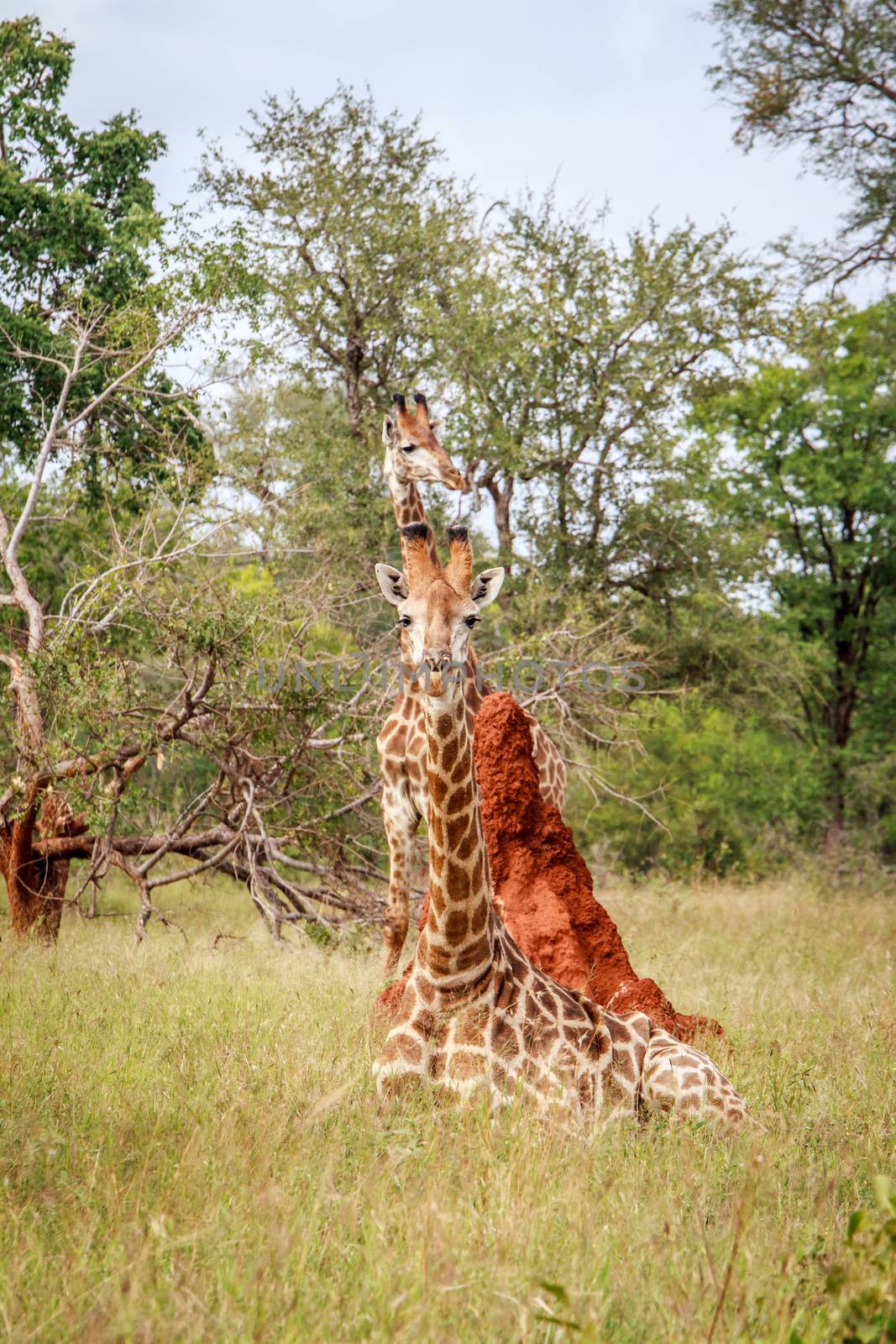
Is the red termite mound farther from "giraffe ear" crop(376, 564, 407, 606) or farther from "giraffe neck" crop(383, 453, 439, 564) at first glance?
"giraffe neck" crop(383, 453, 439, 564)

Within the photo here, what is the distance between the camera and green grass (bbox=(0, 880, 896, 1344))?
10.4ft

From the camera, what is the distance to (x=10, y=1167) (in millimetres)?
4168

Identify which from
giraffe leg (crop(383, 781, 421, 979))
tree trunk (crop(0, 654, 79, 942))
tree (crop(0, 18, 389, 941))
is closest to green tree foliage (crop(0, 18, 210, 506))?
tree (crop(0, 18, 389, 941))

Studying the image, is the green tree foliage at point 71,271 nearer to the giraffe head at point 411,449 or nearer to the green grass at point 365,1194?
the giraffe head at point 411,449

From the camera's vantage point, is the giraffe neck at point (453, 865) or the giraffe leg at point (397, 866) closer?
the giraffe neck at point (453, 865)

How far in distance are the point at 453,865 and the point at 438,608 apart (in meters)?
1.08

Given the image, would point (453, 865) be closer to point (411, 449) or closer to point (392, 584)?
point (392, 584)

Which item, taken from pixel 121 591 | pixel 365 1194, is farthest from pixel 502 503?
pixel 365 1194

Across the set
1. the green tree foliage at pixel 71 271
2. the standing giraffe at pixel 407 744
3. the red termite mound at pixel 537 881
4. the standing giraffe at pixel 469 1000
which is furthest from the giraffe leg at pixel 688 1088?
the green tree foliage at pixel 71 271

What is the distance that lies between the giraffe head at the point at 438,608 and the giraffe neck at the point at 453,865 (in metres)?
0.13

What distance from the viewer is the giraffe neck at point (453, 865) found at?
492cm

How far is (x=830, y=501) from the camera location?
66.0ft

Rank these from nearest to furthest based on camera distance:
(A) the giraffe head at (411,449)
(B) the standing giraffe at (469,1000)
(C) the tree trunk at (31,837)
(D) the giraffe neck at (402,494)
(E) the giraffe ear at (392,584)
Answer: (B) the standing giraffe at (469,1000)
(E) the giraffe ear at (392,584)
(A) the giraffe head at (411,449)
(D) the giraffe neck at (402,494)
(C) the tree trunk at (31,837)

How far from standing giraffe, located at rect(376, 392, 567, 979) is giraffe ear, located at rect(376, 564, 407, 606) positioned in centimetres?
241
